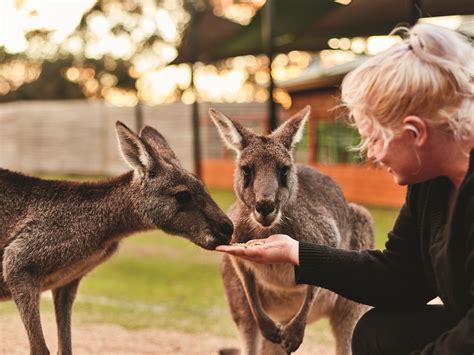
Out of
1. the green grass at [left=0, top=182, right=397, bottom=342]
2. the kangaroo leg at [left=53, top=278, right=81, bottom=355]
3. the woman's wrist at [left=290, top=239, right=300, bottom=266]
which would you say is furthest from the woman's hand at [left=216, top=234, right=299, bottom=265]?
the green grass at [left=0, top=182, right=397, bottom=342]

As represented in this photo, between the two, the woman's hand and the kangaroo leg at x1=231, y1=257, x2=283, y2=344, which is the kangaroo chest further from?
the woman's hand

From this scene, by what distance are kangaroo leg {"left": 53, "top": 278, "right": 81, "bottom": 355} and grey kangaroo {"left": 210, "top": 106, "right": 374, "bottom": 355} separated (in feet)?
2.48

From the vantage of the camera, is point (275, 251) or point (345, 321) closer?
point (275, 251)

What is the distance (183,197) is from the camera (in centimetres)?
318

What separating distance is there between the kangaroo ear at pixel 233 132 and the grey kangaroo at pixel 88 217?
0.34 metres

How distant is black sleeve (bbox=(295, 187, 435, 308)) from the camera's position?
2.43m

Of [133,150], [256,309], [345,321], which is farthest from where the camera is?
[345,321]

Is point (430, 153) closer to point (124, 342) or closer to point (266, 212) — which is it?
point (266, 212)

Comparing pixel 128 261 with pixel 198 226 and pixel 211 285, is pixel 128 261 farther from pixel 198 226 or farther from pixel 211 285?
pixel 198 226

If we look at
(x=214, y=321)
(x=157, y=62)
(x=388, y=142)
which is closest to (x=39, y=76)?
(x=157, y=62)

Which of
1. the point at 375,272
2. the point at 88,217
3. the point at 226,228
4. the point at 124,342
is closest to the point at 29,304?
the point at 88,217

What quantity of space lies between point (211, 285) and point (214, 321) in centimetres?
121

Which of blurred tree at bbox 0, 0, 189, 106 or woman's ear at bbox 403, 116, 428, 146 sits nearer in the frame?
woman's ear at bbox 403, 116, 428, 146

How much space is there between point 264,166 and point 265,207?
0.30m
